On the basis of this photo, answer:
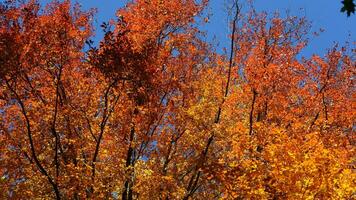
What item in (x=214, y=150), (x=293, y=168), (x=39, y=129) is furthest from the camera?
(x=214, y=150)

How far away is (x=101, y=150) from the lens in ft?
72.4

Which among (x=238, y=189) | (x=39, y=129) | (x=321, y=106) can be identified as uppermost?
(x=321, y=106)

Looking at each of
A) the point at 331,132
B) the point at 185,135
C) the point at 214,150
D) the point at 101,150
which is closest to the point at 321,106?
the point at 331,132

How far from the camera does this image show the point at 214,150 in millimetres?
25641

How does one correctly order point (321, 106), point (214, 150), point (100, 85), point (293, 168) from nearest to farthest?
point (293, 168) → point (100, 85) → point (214, 150) → point (321, 106)

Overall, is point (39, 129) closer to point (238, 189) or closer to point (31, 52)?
point (31, 52)

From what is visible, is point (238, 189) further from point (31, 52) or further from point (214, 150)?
point (31, 52)

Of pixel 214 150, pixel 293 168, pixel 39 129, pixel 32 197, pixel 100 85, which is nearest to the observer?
pixel 293 168

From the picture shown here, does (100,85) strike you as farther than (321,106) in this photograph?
No

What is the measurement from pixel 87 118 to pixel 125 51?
417cm

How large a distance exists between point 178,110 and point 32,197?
29.8 feet

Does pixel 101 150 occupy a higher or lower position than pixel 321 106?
lower

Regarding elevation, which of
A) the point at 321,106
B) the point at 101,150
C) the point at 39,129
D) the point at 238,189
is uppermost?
the point at 321,106

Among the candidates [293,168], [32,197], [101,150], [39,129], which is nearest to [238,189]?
[293,168]
